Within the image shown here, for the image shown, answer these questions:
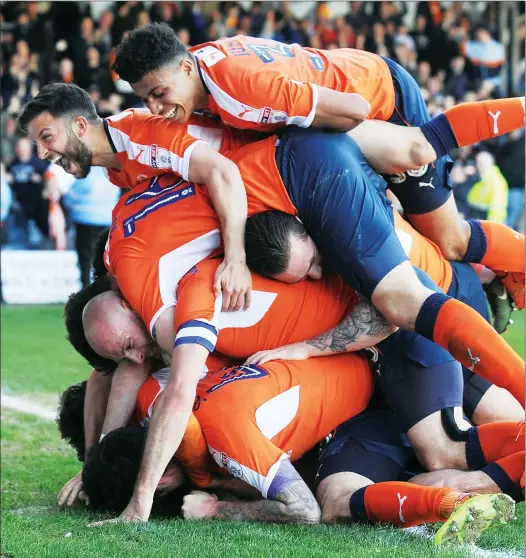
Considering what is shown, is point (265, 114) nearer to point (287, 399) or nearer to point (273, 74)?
point (273, 74)

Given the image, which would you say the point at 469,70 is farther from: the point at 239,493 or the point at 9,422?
the point at 239,493

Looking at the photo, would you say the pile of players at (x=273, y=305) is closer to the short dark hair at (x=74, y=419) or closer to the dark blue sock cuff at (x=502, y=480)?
the dark blue sock cuff at (x=502, y=480)

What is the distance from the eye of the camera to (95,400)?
5316 millimetres

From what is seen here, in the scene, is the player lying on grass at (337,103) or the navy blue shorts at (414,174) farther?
the navy blue shorts at (414,174)

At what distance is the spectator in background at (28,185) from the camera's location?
14.1 m

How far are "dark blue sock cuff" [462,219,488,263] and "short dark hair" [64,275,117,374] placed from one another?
200cm

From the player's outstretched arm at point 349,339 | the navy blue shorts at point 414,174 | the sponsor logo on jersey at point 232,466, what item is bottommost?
the sponsor logo on jersey at point 232,466

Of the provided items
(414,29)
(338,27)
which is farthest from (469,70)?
(338,27)

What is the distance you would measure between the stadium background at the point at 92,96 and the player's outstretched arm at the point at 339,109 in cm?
257

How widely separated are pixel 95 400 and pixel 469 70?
12.9 metres

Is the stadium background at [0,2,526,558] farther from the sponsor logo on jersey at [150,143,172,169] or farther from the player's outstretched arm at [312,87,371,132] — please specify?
the player's outstretched arm at [312,87,371,132]

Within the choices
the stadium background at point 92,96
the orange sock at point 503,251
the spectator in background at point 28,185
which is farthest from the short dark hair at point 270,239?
the spectator in background at point 28,185

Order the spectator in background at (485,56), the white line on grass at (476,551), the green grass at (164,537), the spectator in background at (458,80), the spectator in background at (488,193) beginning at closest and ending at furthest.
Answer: the green grass at (164,537) < the white line on grass at (476,551) < the spectator in background at (488,193) < the spectator in background at (458,80) < the spectator in background at (485,56)

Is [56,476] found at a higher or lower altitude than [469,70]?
lower
